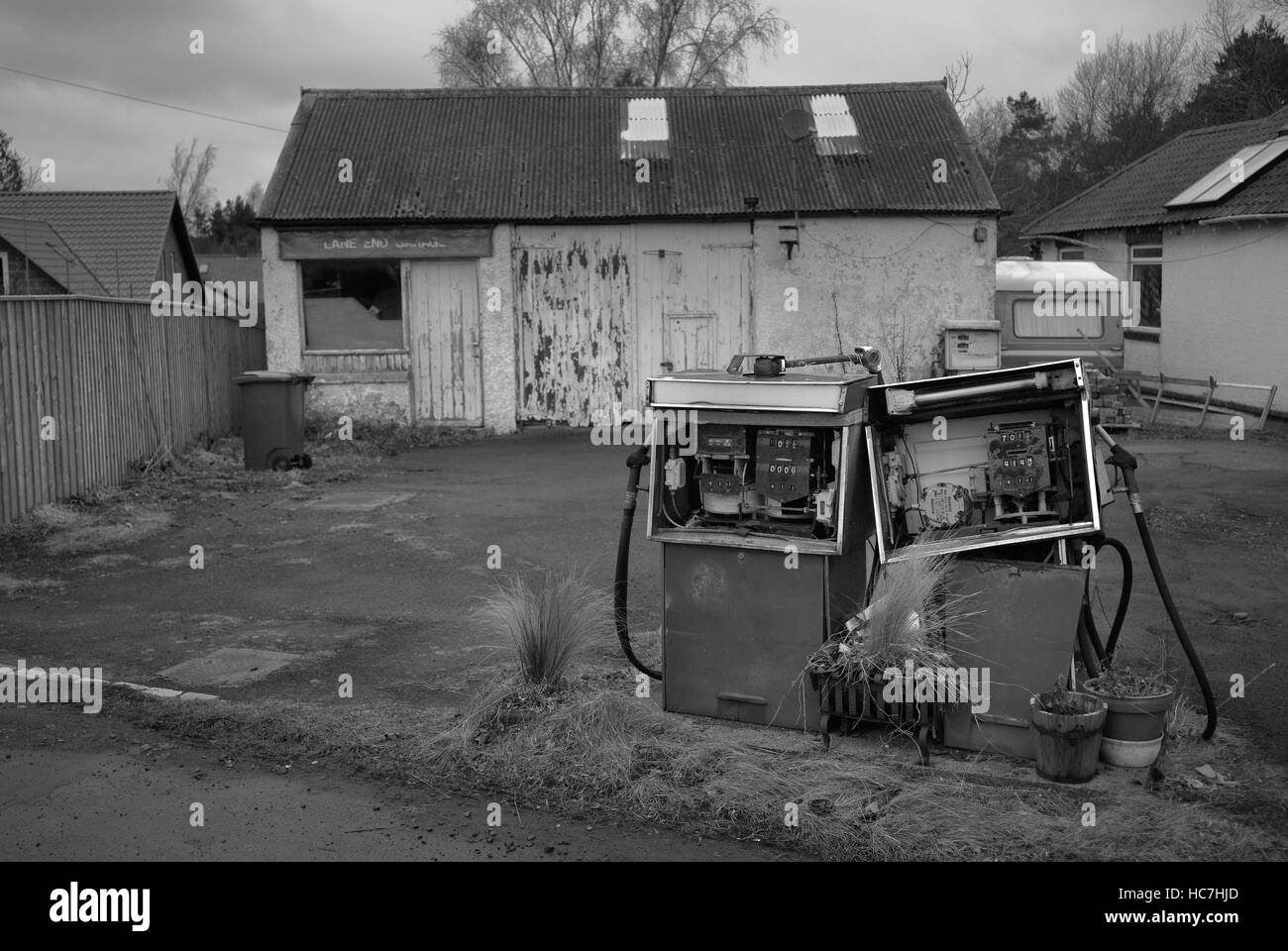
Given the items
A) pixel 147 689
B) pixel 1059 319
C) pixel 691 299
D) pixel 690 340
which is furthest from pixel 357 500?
pixel 1059 319

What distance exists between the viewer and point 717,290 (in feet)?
69.1

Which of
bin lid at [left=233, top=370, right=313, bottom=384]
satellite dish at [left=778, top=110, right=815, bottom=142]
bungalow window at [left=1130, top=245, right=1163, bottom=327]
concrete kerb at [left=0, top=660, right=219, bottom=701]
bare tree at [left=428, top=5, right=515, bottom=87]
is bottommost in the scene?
concrete kerb at [left=0, top=660, right=219, bottom=701]

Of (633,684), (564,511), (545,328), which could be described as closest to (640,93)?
(545,328)

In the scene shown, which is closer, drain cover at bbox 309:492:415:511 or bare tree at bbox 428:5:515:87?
drain cover at bbox 309:492:415:511

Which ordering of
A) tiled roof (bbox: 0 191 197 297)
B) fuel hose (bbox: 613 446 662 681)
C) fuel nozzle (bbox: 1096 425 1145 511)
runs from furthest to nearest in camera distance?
tiled roof (bbox: 0 191 197 297), fuel hose (bbox: 613 446 662 681), fuel nozzle (bbox: 1096 425 1145 511)

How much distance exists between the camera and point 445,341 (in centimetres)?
2098

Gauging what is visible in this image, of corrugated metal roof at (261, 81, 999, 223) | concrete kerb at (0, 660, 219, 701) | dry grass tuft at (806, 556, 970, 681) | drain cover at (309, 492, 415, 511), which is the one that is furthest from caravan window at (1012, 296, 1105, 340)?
concrete kerb at (0, 660, 219, 701)

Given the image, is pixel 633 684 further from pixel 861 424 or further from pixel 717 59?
pixel 717 59

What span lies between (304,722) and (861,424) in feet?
10.9

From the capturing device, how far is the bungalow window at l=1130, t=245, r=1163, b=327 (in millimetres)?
25561

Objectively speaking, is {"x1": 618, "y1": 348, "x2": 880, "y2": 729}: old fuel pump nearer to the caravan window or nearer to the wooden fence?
the wooden fence

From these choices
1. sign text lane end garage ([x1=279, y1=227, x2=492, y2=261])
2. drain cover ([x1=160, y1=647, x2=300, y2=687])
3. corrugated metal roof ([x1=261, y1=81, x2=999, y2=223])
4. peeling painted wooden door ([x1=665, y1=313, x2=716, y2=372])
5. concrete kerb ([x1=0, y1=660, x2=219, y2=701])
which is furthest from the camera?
peeling painted wooden door ([x1=665, y1=313, x2=716, y2=372])

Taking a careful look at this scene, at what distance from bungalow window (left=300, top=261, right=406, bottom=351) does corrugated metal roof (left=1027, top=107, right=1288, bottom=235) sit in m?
14.2

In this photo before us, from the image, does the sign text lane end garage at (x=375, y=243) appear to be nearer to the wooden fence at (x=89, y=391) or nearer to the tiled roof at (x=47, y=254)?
the wooden fence at (x=89, y=391)
